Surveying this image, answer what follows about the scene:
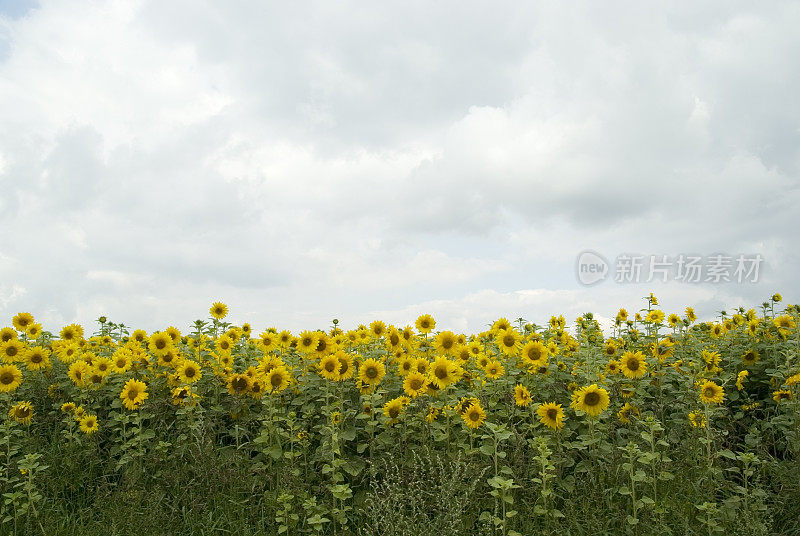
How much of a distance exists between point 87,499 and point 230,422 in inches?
63.4

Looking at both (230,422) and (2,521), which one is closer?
(2,521)

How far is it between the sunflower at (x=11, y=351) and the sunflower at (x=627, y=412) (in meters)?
7.25

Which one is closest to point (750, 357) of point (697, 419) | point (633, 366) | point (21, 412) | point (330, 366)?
point (633, 366)

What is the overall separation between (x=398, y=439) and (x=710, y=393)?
3.41 meters

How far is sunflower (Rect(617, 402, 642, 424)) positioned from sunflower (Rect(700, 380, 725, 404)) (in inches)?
26.9

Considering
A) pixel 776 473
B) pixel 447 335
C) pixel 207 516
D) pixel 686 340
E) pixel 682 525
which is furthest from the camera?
pixel 686 340

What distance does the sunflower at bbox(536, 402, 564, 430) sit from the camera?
5.54 meters

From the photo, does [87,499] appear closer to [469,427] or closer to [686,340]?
[469,427]

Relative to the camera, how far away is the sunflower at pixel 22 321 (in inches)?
333

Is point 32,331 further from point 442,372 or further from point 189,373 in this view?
point 442,372

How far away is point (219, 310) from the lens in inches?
354

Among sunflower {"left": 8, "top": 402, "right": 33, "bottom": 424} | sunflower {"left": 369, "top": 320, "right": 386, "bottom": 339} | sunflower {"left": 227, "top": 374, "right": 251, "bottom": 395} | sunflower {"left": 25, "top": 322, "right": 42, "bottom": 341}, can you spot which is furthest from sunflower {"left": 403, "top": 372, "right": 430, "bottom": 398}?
sunflower {"left": 25, "top": 322, "right": 42, "bottom": 341}

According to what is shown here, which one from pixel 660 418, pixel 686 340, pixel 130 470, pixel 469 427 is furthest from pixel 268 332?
pixel 686 340

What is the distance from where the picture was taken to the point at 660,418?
6902mm
